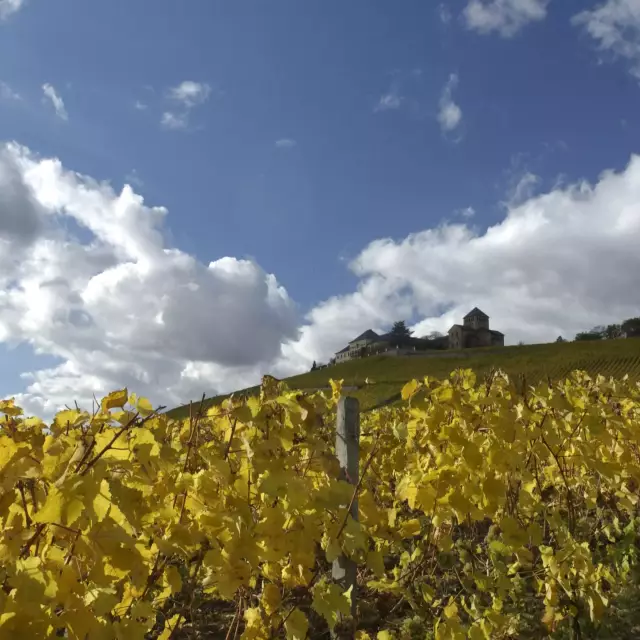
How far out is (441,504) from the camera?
8.54 ft

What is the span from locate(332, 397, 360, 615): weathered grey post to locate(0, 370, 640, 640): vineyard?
0.02 metres

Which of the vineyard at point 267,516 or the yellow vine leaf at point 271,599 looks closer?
the vineyard at point 267,516

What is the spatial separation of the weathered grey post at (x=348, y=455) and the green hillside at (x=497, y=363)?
1288 inches

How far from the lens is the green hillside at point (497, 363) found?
39.9m

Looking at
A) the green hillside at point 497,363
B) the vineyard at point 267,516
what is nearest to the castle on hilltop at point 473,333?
the green hillside at point 497,363

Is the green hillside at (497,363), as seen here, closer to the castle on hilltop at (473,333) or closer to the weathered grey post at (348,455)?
the castle on hilltop at (473,333)

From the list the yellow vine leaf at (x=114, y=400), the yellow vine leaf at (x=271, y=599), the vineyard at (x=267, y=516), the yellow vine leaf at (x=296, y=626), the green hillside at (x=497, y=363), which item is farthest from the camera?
the green hillside at (x=497, y=363)

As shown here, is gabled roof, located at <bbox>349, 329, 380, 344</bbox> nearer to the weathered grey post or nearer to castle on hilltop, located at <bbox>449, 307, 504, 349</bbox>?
castle on hilltop, located at <bbox>449, 307, 504, 349</bbox>

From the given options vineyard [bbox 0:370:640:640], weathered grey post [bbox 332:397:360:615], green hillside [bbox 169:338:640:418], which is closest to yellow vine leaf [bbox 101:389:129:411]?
vineyard [bbox 0:370:640:640]

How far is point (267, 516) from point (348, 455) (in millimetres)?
1048

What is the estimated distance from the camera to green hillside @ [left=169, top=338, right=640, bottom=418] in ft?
131

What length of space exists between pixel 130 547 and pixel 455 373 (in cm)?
234

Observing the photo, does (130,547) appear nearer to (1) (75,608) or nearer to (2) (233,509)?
(1) (75,608)

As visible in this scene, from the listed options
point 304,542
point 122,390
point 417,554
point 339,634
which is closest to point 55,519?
point 122,390
